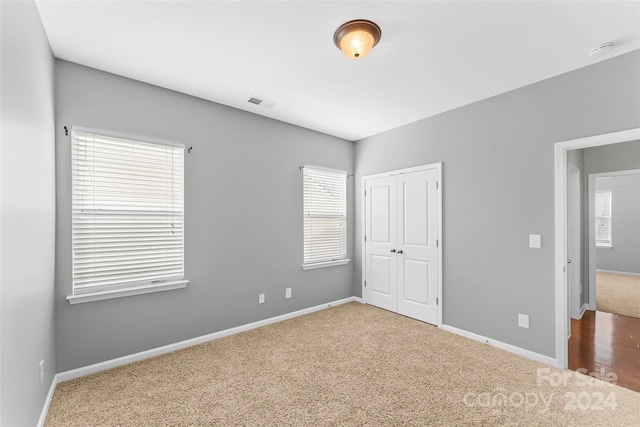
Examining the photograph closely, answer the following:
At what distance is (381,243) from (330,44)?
2930 millimetres

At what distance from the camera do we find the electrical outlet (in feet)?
9.54

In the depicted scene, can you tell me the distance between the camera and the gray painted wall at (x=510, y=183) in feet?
8.32

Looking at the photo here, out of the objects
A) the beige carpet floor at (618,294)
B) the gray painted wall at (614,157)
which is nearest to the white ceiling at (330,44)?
the gray painted wall at (614,157)

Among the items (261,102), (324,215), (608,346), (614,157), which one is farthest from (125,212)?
(614,157)

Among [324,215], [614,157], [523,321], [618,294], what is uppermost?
[614,157]

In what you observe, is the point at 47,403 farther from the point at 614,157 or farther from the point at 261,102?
the point at 614,157

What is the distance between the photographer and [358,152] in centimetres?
482

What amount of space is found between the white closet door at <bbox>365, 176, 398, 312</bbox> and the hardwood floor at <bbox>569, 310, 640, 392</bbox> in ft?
6.61

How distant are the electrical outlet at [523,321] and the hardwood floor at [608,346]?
1.49 ft

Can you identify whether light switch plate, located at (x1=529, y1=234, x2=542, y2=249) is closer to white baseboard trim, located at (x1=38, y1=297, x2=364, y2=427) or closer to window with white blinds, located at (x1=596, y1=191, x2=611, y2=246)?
white baseboard trim, located at (x1=38, y1=297, x2=364, y2=427)

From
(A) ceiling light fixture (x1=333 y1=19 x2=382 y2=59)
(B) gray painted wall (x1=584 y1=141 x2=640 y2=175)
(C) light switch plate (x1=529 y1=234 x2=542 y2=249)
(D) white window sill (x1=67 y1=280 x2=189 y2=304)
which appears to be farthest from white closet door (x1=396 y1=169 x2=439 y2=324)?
(D) white window sill (x1=67 y1=280 x2=189 y2=304)

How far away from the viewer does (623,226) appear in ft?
22.4

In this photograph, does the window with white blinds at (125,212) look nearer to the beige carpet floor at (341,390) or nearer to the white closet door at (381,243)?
the beige carpet floor at (341,390)

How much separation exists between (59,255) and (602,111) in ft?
15.5
